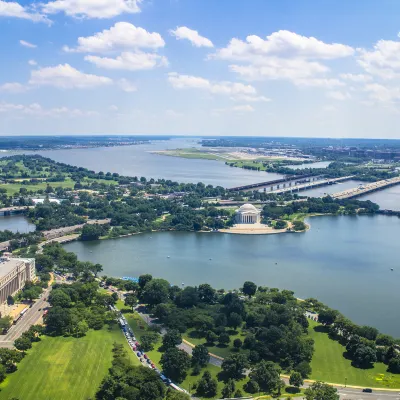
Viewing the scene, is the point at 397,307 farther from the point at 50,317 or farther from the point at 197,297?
the point at 50,317

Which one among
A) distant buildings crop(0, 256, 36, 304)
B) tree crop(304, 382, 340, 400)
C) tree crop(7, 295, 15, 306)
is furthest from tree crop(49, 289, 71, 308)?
tree crop(304, 382, 340, 400)

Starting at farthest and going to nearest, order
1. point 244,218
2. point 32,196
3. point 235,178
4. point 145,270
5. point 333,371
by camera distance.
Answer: point 235,178, point 32,196, point 244,218, point 145,270, point 333,371

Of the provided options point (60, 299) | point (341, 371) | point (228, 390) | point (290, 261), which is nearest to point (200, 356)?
point (228, 390)

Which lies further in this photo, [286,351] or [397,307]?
[397,307]

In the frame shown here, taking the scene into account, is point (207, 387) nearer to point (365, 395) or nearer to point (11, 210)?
point (365, 395)

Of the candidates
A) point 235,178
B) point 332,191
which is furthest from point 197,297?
point 235,178

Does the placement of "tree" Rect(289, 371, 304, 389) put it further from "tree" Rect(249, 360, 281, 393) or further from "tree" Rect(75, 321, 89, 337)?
"tree" Rect(75, 321, 89, 337)

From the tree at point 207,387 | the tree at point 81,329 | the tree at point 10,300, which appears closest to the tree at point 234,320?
the tree at point 207,387
